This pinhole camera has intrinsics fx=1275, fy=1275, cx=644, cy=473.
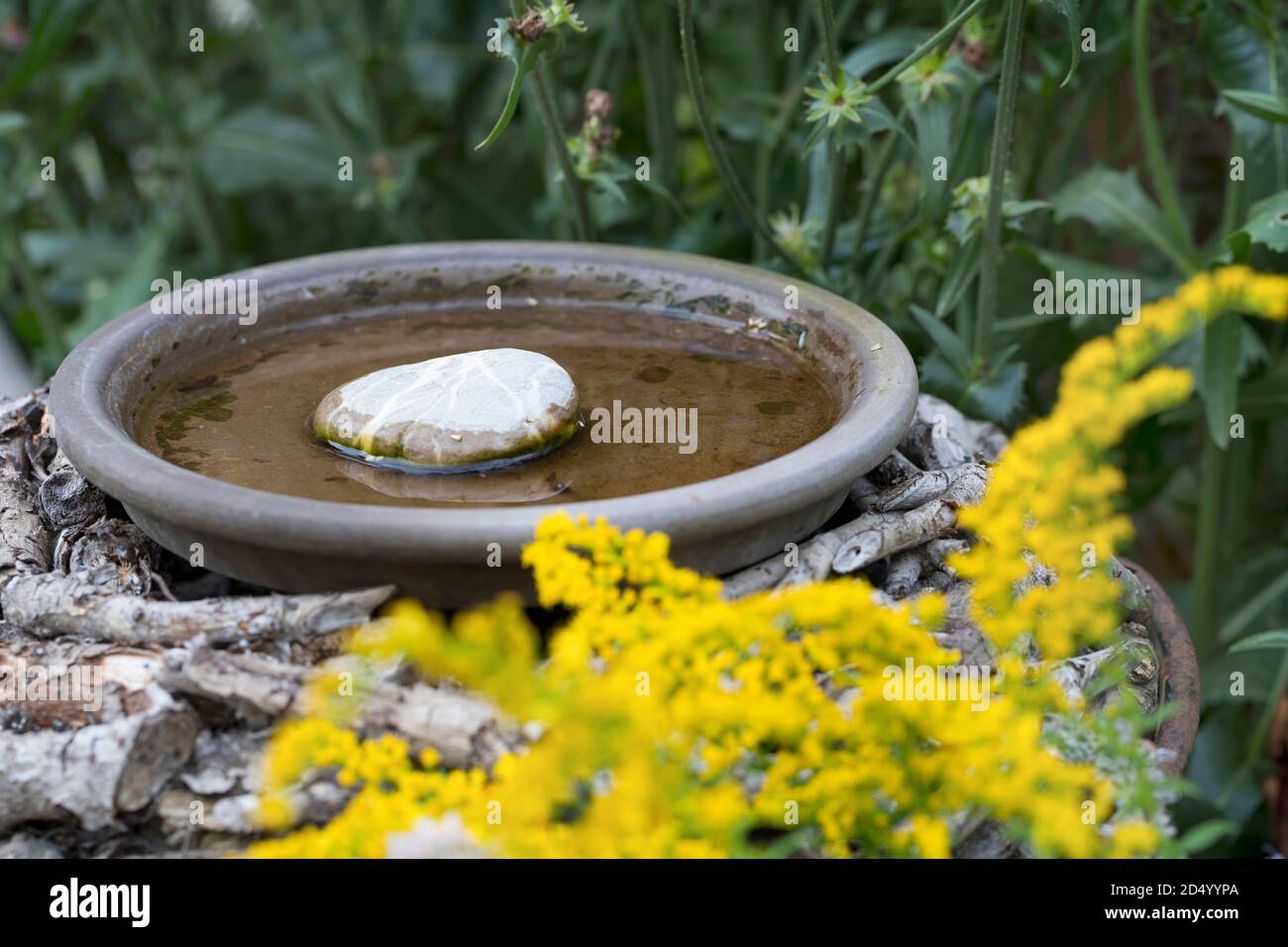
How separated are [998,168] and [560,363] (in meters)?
0.80

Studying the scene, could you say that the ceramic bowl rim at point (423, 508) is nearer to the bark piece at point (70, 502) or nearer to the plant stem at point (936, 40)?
the bark piece at point (70, 502)

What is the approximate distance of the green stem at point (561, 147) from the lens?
221 cm

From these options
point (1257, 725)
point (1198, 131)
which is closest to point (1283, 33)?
point (1198, 131)

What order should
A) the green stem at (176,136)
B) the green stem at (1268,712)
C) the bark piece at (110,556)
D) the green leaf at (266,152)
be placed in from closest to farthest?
the bark piece at (110,556), the green stem at (1268,712), the green stem at (176,136), the green leaf at (266,152)

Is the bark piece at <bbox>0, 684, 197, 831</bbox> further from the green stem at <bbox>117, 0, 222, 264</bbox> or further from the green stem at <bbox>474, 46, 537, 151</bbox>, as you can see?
the green stem at <bbox>117, 0, 222, 264</bbox>

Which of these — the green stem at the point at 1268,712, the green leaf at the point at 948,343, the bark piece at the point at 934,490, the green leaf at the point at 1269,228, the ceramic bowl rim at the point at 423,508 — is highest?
the green leaf at the point at 1269,228

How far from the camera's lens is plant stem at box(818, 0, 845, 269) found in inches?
82.6

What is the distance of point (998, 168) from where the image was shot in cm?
211

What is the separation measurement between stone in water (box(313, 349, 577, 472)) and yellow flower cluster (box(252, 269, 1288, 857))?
1.44 feet

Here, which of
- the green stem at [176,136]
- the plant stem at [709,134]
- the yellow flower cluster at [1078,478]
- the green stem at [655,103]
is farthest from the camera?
the green stem at [176,136]

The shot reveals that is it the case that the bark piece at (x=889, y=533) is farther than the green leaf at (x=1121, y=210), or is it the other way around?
the green leaf at (x=1121, y=210)

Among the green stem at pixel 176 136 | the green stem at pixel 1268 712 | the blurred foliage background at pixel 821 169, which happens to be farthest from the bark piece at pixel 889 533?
the green stem at pixel 176 136

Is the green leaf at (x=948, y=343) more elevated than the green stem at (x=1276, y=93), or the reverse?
the green stem at (x=1276, y=93)
